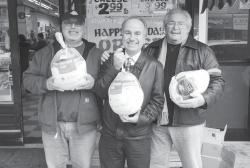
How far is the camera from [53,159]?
2.80 m

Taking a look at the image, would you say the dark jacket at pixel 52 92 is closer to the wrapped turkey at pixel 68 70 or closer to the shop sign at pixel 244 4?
the wrapped turkey at pixel 68 70

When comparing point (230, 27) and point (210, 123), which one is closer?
point (230, 27)

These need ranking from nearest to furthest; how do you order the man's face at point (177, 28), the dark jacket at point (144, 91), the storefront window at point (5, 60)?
the dark jacket at point (144, 91) < the man's face at point (177, 28) < the storefront window at point (5, 60)

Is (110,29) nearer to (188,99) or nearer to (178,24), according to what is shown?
(178,24)

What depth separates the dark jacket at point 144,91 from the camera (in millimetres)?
2465

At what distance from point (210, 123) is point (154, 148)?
2.09 meters

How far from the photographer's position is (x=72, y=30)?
2.60 metres

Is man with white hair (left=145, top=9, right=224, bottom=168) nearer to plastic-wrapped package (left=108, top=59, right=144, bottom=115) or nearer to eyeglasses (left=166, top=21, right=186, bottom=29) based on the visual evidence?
eyeglasses (left=166, top=21, right=186, bottom=29)

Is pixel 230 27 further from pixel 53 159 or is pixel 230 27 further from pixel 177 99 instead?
pixel 53 159

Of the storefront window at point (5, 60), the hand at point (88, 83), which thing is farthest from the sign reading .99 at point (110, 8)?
the hand at point (88, 83)

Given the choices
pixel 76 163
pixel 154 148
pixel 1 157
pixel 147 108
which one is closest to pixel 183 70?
pixel 147 108

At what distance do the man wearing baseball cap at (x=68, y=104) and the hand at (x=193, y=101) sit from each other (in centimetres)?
70

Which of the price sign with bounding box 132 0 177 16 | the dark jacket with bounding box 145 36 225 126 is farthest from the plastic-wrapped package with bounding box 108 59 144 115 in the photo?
the price sign with bounding box 132 0 177 16

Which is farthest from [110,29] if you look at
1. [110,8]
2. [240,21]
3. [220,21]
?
[240,21]
